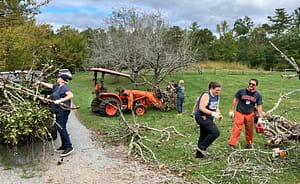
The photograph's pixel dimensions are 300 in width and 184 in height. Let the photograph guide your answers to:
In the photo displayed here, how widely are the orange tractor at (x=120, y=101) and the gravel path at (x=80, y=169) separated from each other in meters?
4.43

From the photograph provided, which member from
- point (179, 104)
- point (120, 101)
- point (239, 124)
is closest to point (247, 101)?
point (239, 124)

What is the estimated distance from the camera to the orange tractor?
1238 cm

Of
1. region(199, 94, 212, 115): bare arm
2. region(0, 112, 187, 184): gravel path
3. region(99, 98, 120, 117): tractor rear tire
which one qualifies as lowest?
region(0, 112, 187, 184): gravel path

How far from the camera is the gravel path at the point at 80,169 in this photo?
5.87 metres

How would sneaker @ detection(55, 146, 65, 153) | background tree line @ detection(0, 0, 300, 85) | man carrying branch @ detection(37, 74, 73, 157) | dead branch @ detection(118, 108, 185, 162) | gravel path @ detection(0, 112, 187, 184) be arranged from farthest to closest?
background tree line @ detection(0, 0, 300, 85) < sneaker @ detection(55, 146, 65, 153) < dead branch @ detection(118, 108, 185, 162) < man carrying branch @ detection(37, 74, 73, 157) < gravel path @ detection(0, 112, 187, 184)

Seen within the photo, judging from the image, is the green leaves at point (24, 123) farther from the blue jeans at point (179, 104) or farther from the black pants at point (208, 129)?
the blue jeans at point (179, 104)

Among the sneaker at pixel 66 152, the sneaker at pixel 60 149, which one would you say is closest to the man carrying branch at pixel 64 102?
the sneaker at pixel 66 152

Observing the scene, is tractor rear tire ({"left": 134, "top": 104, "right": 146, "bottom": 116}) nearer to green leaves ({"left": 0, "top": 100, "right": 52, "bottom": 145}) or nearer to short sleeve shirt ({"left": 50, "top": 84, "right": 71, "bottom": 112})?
short sleeve shirt ({"left": 50, "top": 84, "right": 71, "bottom": 112})

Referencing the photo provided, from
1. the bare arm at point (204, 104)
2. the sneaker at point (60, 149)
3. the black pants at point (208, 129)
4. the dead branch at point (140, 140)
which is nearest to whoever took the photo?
the bare arm at point (204, 104)

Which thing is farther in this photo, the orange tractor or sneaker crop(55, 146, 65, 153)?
the orange tractor

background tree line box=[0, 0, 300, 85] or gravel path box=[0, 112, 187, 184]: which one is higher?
background tree line box=[0, 0, 300, 85]

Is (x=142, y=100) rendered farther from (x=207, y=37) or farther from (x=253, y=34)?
(x=253, y=34)

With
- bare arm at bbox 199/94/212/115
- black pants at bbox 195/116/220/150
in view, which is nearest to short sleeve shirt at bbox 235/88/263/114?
black pants at bbox 195/116/220/150

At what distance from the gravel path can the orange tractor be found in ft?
14.5
